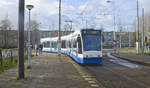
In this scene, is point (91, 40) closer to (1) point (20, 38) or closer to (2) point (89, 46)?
(2) point (89, 46)

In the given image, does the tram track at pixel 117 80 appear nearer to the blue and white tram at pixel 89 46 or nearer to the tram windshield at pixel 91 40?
the blue and white tram at pixel 89 46

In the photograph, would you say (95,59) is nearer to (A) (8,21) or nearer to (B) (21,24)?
(B) (21,24)

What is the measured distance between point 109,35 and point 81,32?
113 metres

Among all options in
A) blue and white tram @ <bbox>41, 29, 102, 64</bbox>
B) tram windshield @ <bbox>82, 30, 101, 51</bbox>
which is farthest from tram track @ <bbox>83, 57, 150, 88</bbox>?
tram windshield @ <bbox>82, 30, 101, 51</bbox>

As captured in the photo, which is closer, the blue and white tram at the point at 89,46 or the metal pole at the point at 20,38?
the metal pole at the point at 20,38

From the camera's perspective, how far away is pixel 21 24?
420 inches

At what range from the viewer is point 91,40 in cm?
1859

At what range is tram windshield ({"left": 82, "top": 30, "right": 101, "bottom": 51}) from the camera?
18.3 m

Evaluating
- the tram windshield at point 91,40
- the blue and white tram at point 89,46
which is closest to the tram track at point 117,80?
the blue and white tram at point 89,46

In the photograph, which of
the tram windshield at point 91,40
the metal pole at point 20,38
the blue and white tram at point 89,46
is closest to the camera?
the metal pole at point 20,38

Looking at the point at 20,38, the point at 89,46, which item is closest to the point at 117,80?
the point at 20,38

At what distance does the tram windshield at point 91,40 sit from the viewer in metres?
18.3

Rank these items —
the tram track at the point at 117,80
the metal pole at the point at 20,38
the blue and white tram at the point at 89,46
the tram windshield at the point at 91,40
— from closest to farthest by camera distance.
→ the tram track at the point at 117,80 → the metal pole at the point at 20,38 → the blue and white tram at the point at 89,46 → the tram windshield at the point at 91,40

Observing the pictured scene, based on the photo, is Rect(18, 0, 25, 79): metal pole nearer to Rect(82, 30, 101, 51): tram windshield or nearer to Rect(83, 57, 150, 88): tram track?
Rect(83, 57, 150, 88): tram track
